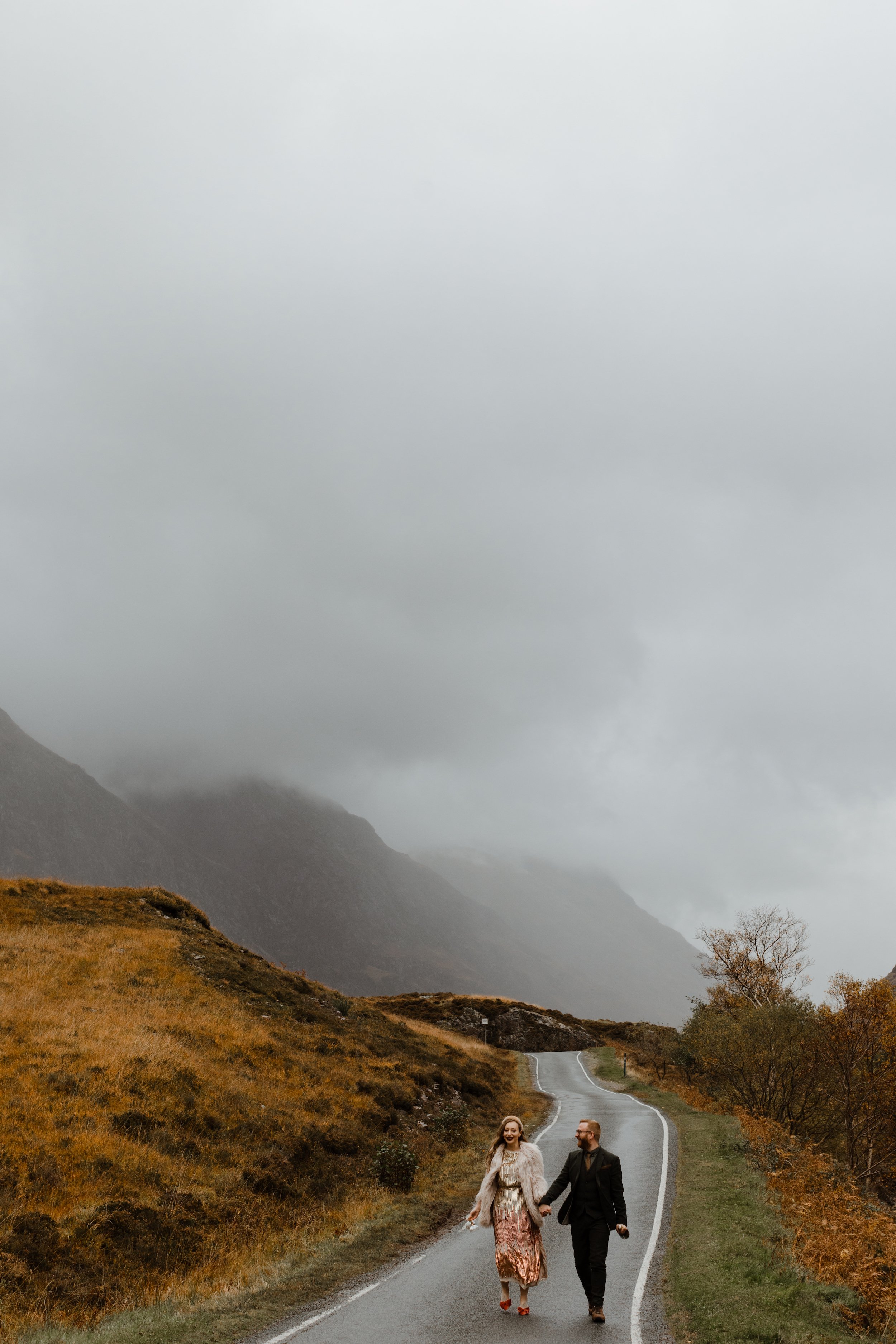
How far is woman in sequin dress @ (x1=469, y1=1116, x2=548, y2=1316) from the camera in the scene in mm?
9805

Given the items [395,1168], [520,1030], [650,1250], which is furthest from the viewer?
[520,1030]

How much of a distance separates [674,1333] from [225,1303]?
236 inches

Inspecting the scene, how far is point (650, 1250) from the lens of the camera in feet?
42.7

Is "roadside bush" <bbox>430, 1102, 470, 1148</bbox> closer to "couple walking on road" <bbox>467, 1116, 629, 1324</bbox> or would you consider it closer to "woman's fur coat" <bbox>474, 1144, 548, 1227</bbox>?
"couple walking on road" <bbox>467, 1116, 629, 1324</bbox>

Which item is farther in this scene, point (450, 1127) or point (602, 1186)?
point (450, 1127)

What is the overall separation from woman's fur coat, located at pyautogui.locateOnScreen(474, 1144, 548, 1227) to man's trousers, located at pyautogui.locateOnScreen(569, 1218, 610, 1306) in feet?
1.66

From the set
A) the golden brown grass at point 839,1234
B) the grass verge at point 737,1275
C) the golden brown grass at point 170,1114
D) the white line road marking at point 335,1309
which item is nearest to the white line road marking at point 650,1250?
the grass verge at point 737,1275

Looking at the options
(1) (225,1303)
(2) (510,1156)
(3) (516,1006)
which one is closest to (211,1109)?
(1) (225,1303)

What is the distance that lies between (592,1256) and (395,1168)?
10880 millimetres

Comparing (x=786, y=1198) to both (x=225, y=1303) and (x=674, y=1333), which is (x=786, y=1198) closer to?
(x=674, y=1333)

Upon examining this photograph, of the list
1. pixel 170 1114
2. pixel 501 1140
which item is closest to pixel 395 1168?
pixel 170 1114

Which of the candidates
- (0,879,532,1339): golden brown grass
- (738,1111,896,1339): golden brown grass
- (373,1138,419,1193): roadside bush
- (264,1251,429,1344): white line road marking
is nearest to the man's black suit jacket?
(738,1111,896,1339): golden brown grass

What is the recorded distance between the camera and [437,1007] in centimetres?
6919

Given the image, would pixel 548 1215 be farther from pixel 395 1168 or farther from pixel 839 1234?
pixel 395 1168
